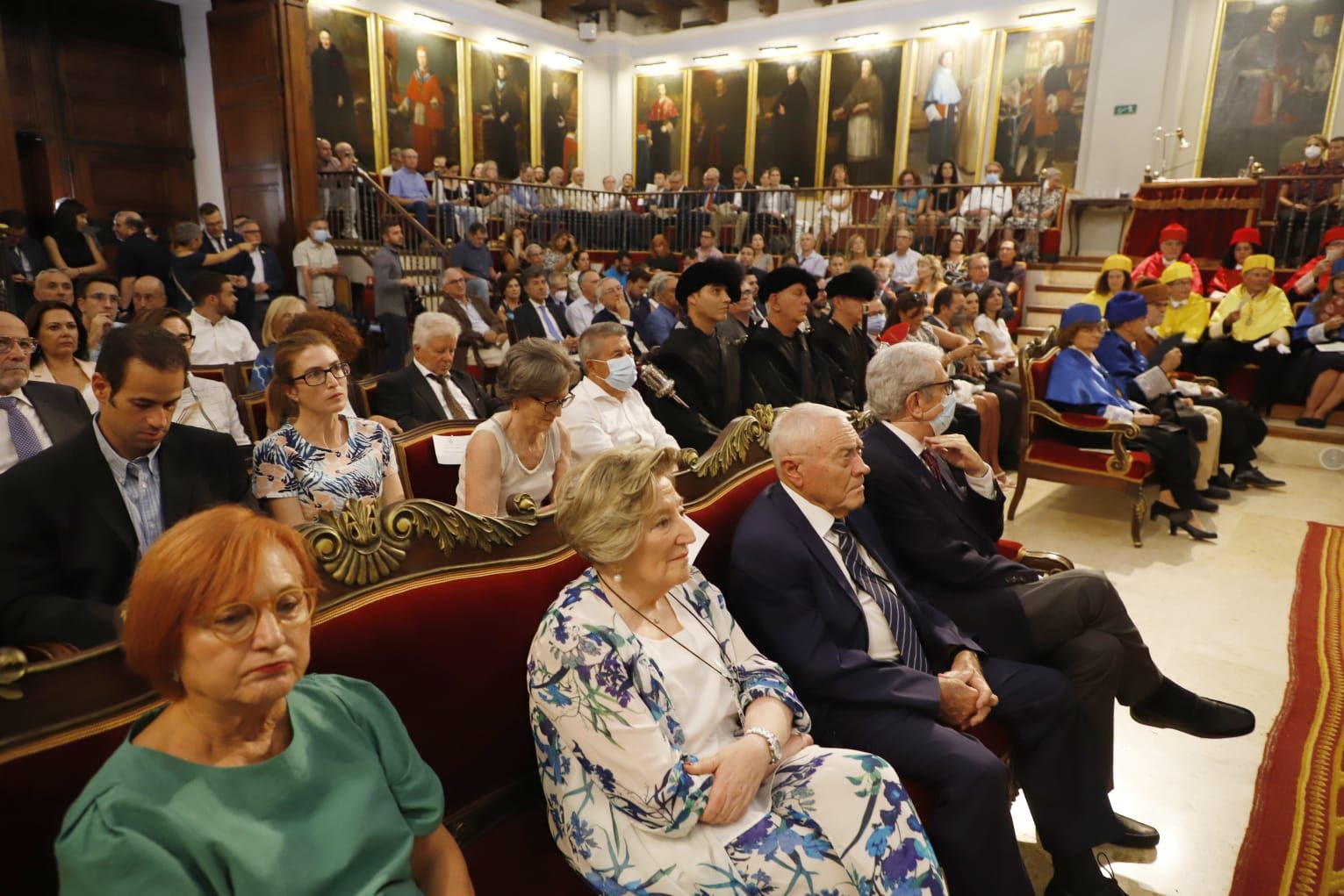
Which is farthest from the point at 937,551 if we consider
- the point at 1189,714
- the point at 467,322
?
the point at 467,322

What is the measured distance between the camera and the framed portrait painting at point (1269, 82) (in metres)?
10.7

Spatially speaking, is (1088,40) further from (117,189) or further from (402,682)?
(402,682)

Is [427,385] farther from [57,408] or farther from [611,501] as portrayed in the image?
[611,501]

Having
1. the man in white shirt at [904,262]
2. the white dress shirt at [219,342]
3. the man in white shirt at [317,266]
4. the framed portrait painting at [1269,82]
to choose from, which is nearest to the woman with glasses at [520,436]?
the white dress shirt at [219,342]

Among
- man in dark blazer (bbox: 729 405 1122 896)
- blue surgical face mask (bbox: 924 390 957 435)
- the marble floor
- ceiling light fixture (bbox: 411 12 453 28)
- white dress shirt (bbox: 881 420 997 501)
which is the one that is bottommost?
the marble floor

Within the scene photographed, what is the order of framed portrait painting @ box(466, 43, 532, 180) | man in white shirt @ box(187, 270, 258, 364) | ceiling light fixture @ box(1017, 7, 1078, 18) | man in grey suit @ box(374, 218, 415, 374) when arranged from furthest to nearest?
1. framed portrait painting @ box(466, 43, 532, 180)
2. ceiling light fixture @ box(1017, 7, 1078, 18)
3. man in grey suit @ box(374, 218, 415, 374)
4. man in white shirt @ box(187, 270, 258, 364)

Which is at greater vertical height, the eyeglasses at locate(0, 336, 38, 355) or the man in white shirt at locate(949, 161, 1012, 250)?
the man in white shirt at locate(949, 161, 1012, 250)

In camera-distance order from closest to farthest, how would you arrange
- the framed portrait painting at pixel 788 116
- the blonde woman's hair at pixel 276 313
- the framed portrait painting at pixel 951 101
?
the blonde woman's hair at pixel 276 313
the framed portrait painting at pixel 951 101
the framed portrait painting at pixel 788 116

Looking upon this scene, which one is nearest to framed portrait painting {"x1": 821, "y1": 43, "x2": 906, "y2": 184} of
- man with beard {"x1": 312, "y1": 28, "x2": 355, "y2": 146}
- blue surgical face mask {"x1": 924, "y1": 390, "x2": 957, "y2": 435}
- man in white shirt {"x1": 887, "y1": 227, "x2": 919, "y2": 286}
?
man in white shirt {"x1": 887, "y1": 227, "x2": 919, "y2": 286}

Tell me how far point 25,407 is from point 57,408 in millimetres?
95

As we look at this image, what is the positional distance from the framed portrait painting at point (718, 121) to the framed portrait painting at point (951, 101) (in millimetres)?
3154

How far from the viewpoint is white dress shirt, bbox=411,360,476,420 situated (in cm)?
390

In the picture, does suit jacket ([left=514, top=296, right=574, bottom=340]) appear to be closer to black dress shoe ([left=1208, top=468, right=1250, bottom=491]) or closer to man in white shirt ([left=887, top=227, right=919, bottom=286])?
man in white shirt ([left=887, top=227, right=919, bottom=286])

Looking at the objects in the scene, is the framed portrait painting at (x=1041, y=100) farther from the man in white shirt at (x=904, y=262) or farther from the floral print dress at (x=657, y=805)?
the floral print dress at (x=657, y=805)
